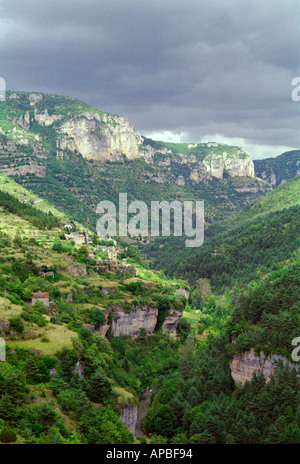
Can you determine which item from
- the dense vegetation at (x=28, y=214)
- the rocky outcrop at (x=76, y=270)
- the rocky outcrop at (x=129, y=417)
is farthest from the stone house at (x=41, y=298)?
the dense vegetation at (x=28, y=214)

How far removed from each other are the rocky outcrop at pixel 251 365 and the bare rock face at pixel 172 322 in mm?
24421

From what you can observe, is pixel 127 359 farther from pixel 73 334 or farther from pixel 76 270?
pixel 76 270

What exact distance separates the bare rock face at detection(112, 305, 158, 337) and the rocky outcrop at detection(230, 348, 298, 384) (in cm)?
1893

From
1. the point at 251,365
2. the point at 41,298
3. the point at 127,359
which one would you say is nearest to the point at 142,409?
the point at 127,359

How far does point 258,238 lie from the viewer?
140 m

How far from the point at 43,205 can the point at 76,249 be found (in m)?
75.6

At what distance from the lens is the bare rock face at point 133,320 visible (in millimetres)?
71062

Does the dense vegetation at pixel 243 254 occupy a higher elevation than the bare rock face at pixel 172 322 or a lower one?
higher

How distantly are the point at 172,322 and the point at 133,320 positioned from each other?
10.4 m

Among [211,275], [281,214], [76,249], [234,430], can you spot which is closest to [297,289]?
[234,430]

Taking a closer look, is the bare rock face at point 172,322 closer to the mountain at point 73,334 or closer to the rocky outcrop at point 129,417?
the mountain at point 73,334

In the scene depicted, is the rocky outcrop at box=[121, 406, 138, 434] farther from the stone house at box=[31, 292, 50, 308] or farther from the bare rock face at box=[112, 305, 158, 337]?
the bare rock face at box=[112, 305, 158, 337]

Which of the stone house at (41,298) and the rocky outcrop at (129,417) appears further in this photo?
the stone house at (41,298)

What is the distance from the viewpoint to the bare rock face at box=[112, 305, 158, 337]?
71062mm
